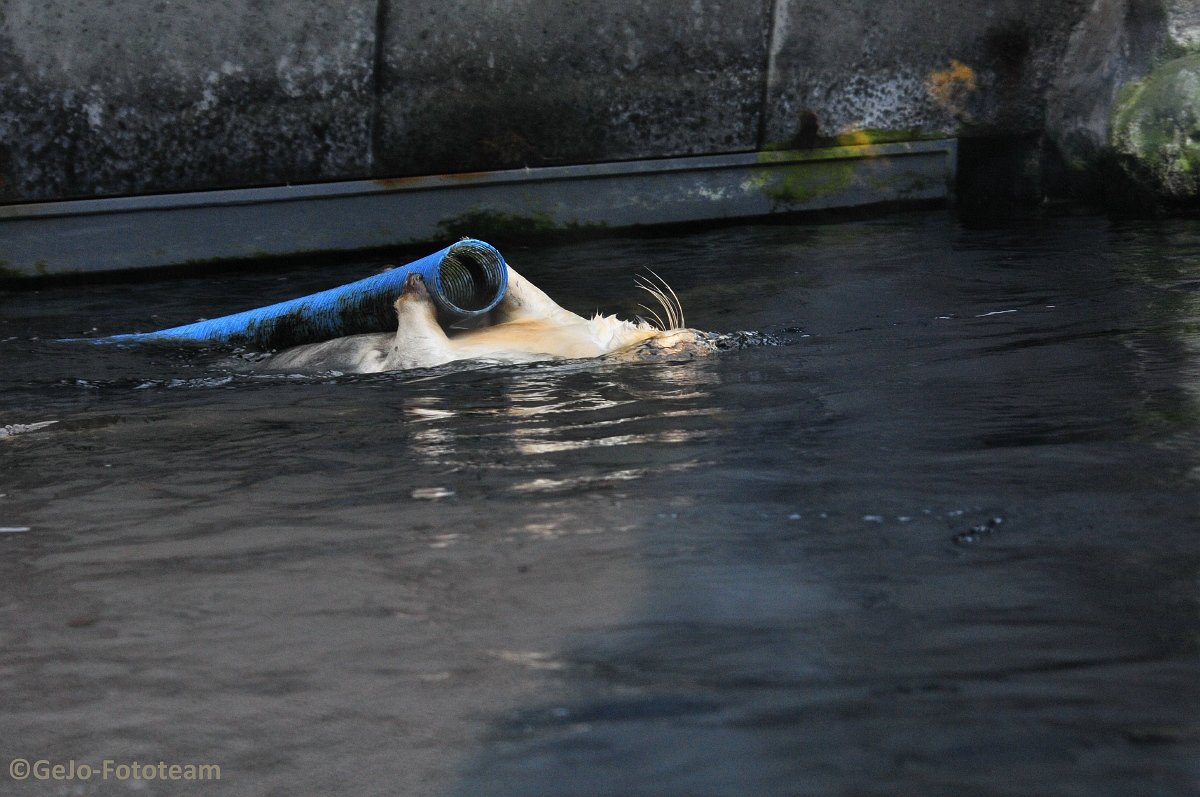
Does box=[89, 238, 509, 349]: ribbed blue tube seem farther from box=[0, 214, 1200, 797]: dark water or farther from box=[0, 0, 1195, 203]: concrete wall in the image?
box=[0, 0, 1195, 203]: concrete wall

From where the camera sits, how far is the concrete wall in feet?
28.4

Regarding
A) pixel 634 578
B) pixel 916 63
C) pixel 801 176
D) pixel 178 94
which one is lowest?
pixel 634 578

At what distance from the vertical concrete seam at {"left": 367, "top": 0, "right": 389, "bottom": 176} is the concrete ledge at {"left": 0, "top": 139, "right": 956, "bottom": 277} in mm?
187

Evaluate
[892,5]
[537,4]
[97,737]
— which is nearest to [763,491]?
[97,737]

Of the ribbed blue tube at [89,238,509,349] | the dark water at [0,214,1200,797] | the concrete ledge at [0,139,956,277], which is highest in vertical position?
the concrete ledge at [0,139,956,277]

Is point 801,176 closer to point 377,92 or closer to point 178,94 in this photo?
point 377,92

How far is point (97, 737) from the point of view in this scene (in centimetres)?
215

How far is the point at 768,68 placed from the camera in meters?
9.85

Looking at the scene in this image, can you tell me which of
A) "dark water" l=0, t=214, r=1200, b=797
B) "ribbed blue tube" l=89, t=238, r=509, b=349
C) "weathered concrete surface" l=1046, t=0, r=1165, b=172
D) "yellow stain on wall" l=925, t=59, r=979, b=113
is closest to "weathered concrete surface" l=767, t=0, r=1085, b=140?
"yellow stain on wall" l=925, t=59, r=979, b=113

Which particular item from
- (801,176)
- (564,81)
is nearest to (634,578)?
(564,81)

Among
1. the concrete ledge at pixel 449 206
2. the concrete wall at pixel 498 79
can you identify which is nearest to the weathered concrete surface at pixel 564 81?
the concrete wall at pixel 498 79

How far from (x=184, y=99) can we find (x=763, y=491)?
22.8ft

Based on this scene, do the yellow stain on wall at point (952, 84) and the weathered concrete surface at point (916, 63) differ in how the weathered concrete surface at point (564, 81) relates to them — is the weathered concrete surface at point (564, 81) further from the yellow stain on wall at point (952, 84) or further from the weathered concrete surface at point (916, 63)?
the yellow stain on wall at point (952, 84)

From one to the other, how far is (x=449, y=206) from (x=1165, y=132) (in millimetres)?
5135
